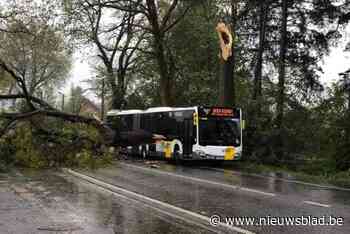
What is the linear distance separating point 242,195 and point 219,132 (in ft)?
39.8

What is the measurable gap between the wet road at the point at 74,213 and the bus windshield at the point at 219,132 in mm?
10469

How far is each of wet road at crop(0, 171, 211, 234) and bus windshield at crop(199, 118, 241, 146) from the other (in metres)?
10.5

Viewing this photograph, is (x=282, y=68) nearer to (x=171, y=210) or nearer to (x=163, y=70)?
(x=163, y=70)

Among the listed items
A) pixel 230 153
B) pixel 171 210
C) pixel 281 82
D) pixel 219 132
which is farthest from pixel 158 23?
pixel 171 210

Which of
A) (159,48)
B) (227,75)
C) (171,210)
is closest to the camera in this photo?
(171,210)

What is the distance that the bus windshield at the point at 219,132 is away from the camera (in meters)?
27.4

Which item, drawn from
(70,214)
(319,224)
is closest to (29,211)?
(70,214)

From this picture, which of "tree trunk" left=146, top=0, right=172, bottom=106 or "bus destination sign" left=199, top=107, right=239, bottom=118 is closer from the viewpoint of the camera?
"bus destination sign" left=199, top=107, right=239, bottom=118

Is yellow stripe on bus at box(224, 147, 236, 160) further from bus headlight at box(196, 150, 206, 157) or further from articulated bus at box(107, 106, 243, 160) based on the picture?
bus headlight at box(196, 150, 206, 157)

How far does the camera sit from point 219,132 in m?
27.6

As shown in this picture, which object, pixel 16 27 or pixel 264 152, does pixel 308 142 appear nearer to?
pixel 264 152

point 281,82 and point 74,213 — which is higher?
point 281,82

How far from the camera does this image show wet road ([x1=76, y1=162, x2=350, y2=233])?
1213 cm

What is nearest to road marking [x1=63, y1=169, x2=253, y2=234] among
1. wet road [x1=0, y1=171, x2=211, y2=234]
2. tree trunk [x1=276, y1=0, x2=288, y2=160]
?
wet road [x1=0, y1=171, x2=211, y2=234]
